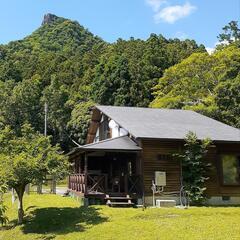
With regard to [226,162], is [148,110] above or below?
above

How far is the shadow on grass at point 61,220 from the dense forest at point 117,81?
1329 centimetres

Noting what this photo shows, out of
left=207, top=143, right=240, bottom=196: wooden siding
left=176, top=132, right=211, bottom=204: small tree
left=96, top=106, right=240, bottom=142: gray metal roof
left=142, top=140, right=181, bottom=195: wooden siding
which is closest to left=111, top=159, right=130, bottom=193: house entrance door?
left=142, top=140, right=181, bottom=195: wooden siding

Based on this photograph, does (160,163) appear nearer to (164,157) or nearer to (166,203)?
(164,157)

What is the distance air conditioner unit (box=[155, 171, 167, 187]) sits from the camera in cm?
2243

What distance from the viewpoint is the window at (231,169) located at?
2372 centimetres

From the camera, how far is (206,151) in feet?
74.2

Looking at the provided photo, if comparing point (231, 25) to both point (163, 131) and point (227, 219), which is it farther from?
point (227, 219)

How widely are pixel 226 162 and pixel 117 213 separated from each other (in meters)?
7.67

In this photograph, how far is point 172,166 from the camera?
2306 centimetres

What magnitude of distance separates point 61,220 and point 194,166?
24.5 feet

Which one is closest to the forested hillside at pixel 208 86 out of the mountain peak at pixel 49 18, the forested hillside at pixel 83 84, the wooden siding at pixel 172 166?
the forested hillside at pixel 83 84

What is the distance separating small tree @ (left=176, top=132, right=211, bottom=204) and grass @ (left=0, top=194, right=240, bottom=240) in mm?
1587

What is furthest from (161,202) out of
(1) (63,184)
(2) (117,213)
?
(1) (63,184)

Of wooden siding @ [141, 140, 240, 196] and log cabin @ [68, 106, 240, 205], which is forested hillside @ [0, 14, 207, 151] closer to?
log cabin @ [68, 106, 240, 205]
